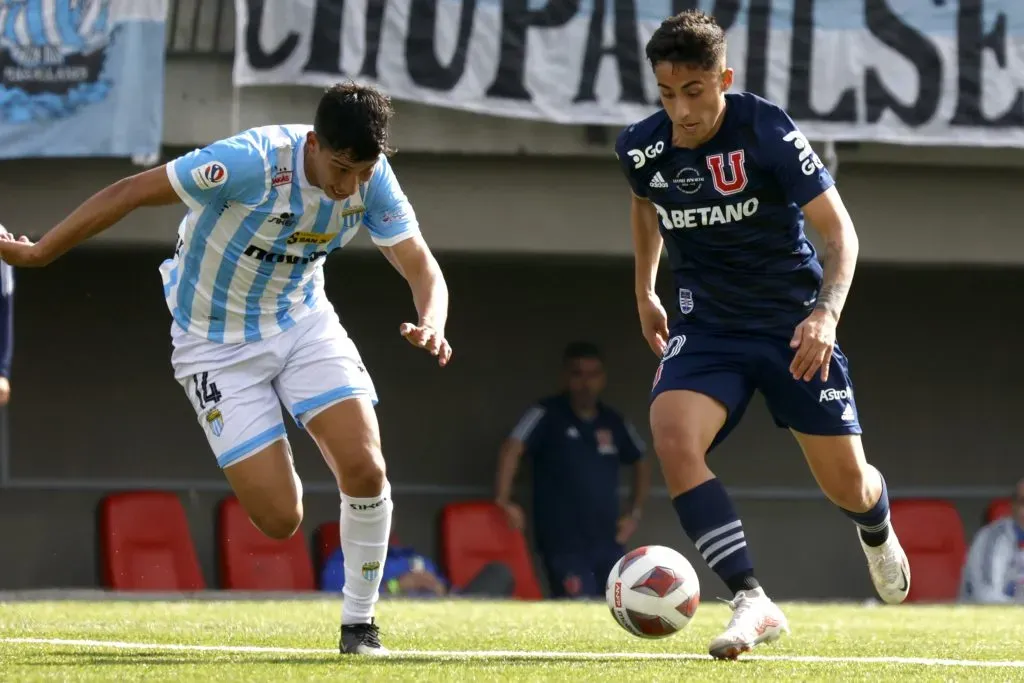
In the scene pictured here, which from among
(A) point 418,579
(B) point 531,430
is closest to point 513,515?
(B) point 531,430

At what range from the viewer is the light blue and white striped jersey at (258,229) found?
17.8 ft

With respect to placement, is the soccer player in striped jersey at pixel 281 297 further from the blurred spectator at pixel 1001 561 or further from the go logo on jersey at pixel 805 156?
the blurred spectator at pixel 1001 561

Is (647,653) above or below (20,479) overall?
above

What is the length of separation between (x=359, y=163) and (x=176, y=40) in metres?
6.32

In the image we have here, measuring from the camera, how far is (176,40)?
36.5 ft

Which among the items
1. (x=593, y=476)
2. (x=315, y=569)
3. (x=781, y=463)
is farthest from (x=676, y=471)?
(x=781, y=463)

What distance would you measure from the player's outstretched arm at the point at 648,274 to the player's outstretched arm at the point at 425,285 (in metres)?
0.86

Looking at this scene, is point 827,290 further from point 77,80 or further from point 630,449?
point 630,449

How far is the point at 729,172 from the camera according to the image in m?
5.67

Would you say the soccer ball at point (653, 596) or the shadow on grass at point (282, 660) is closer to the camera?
the shadow on grass at point (282, 660)

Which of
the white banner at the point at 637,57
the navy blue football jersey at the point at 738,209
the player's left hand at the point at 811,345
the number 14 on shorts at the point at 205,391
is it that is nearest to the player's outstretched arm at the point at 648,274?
the navy blue football jersey at the point at 738,209

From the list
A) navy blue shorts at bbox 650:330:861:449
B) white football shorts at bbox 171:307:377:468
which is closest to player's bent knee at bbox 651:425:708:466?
navy blue shorts at bbox 650:330:861:449

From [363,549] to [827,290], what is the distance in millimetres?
1732

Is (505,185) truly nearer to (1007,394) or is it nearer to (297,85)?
(297,85)
